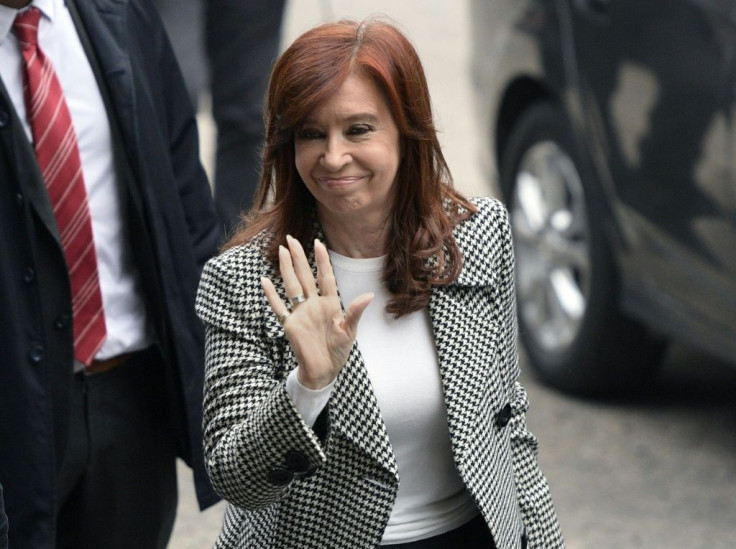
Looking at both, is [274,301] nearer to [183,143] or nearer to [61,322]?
[61,322]

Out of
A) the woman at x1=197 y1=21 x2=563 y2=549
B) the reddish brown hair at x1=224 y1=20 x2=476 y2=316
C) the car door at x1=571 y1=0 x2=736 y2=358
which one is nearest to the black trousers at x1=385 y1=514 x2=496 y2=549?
the woman at x1=197 y1=21 x2=563 y2=549

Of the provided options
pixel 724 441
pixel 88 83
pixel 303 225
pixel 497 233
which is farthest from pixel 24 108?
pixel 724 441

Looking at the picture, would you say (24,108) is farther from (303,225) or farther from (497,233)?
(497,233)

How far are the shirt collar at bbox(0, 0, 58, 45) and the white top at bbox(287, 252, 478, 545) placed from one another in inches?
33.3

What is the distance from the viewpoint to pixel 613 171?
4.96 metres

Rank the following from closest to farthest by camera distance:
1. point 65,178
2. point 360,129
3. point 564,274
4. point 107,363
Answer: point 360,129
point 65,178
point 107,363
point 564,274

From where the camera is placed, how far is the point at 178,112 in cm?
331

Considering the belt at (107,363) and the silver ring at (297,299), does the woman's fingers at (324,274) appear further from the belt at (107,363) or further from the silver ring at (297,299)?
the belt at (107,363)

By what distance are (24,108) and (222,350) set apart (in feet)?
2.57

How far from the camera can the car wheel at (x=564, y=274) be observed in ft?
17.2

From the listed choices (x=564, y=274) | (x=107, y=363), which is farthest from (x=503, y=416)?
(x=564, y=274)

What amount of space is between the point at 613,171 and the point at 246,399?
9.18ft

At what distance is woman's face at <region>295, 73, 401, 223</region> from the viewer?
2410 mm

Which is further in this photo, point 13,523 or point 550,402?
point 550,402
